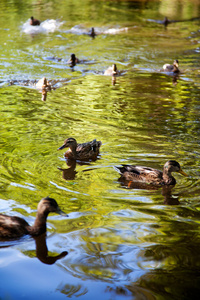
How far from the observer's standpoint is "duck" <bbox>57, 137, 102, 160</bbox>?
9109mm

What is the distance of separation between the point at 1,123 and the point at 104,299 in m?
6.96

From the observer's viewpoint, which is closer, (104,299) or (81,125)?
(104,299)

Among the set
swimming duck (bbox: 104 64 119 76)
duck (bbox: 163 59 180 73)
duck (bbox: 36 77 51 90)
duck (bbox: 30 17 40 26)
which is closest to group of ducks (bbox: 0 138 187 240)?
duck (bbox: 36 77 51 90)

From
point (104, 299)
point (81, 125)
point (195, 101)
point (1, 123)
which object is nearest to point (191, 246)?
point (104, 299)

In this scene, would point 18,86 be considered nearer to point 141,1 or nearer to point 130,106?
point 130,106

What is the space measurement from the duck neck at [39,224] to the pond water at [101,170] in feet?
0.40

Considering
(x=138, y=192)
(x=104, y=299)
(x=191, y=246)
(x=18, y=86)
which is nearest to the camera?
(x=104, y=299)

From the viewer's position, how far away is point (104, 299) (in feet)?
16.0

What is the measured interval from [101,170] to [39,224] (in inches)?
104

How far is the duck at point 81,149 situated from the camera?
29.9 ft

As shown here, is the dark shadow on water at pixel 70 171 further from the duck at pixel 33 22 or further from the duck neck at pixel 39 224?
the duck at pixel 33 22

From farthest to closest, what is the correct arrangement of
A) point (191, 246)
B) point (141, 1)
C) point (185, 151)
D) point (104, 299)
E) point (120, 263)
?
point (141, 1) < point (185, 151) < point (191, 246) < point (120, 263) < point (104, 299)

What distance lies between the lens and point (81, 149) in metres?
9.20

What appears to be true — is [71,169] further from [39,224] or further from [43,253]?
[43,253]
